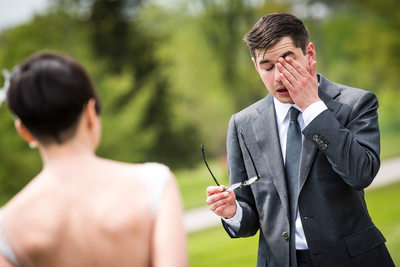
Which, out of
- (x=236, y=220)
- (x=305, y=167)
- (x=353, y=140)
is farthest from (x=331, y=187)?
(x=236, y=220)

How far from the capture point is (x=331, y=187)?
2666 mm

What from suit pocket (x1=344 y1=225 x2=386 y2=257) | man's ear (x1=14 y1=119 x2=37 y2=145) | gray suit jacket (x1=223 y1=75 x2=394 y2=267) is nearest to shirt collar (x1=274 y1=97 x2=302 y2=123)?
gray suit jacket (x1=223 y1=75 x2=394 y2=267)

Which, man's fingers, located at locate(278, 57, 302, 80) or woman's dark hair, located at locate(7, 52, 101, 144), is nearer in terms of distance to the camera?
woman's dark hair, located at locate(7, 52, 101, 144)

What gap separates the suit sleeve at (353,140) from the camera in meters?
2.52

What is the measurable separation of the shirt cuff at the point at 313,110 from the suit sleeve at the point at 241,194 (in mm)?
489

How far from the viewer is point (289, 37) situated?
9.29ft

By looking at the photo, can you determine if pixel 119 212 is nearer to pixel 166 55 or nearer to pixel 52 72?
pixel 52 72

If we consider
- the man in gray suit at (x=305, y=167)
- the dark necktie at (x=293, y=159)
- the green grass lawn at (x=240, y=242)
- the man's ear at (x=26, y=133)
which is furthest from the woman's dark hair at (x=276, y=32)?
the green grass lawn at (x=240, y=242)

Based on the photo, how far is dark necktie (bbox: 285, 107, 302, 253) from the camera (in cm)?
275

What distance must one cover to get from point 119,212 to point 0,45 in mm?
24723

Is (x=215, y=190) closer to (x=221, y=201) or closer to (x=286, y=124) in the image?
(x=221, y=201)

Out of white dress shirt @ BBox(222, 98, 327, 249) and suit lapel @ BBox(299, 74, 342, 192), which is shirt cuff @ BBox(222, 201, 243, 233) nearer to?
white dress shirt @ BBox(222, 98, 327, 249)

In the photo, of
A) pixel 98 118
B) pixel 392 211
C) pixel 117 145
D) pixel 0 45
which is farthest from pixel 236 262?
pixel 0 45

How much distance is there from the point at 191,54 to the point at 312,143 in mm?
27772
